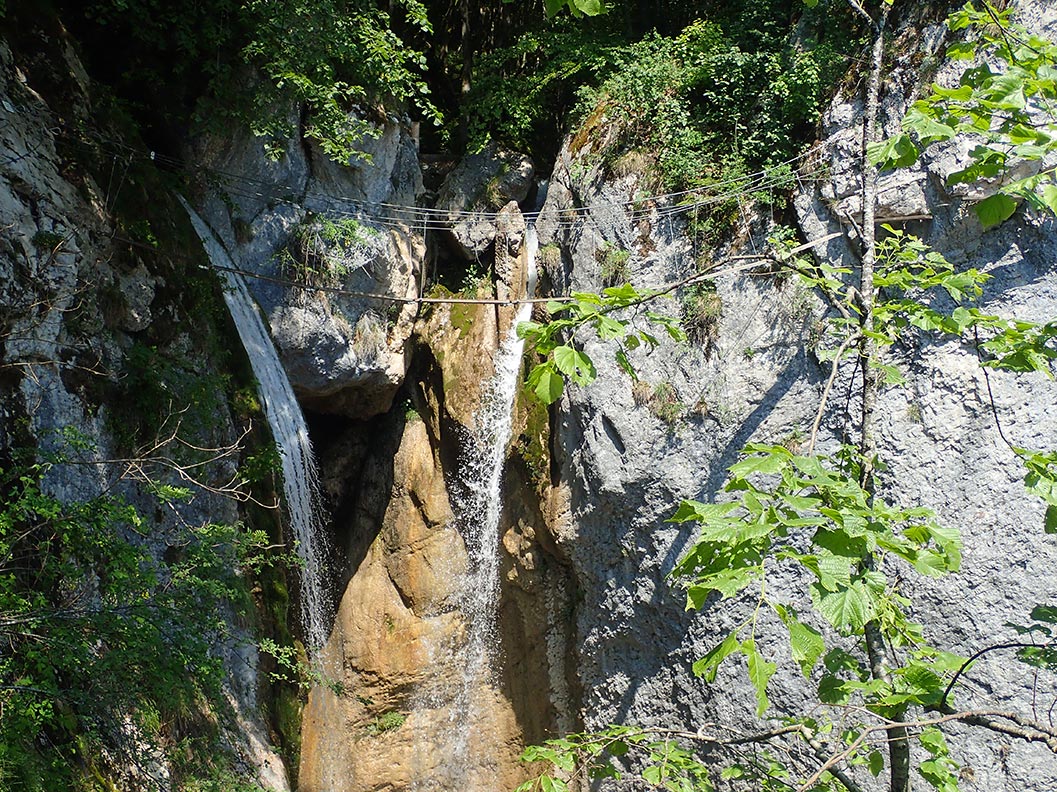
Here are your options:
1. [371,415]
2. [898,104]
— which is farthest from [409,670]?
[898,104]

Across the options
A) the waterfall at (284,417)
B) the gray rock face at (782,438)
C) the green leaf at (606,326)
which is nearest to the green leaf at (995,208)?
the green leaf at (606,326)

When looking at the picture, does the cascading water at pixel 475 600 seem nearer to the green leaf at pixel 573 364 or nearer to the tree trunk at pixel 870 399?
→ the tree trunk at pixel 870 399

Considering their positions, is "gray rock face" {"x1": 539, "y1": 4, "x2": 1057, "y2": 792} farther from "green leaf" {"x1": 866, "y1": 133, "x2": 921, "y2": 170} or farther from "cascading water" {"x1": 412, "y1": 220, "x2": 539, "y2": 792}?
"green leaf" {"x1": 866, "y1": 133, "x2": 921, "y2": 170}

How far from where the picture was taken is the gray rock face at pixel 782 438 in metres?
5.97

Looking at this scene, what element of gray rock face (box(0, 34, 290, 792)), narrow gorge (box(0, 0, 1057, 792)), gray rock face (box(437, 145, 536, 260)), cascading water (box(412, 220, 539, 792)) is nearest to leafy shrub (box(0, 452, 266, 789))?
narrow gorge (box(0, 0, 1057, 792))

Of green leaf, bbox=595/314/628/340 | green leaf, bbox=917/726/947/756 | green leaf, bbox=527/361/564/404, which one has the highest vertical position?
green leaf, bbox=595/314/628/340

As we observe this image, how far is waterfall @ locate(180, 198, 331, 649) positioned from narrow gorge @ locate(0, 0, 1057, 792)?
0.06 m

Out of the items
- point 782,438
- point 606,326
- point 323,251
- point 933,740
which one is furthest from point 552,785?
point 323,251

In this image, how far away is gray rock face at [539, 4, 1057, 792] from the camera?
5.97 metres

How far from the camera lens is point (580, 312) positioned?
2.37 m

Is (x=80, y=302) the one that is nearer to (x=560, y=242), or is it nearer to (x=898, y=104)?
(x=560, y=242)

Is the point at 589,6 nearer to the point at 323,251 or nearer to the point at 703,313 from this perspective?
the point at 703,313

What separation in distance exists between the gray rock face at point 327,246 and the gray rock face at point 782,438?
1.73 meters

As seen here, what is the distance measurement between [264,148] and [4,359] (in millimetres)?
4116
